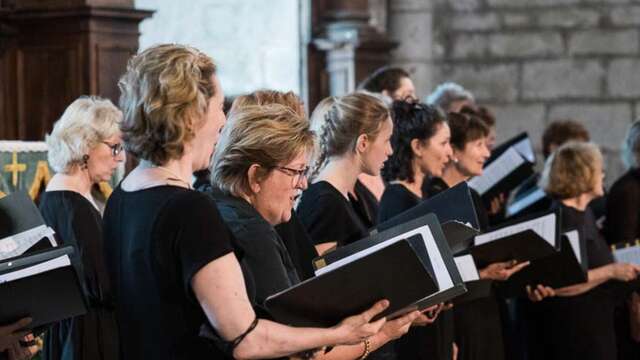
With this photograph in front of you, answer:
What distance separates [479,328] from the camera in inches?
193

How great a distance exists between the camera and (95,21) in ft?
17.2

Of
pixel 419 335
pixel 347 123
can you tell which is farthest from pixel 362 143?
pixel 419 335

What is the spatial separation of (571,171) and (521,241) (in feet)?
3.33

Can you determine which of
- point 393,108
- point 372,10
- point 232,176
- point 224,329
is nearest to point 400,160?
point 393,108

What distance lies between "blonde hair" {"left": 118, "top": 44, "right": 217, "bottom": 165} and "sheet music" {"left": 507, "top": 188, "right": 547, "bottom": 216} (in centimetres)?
362

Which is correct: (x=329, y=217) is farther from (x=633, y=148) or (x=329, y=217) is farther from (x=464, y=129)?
(x=633, y=148)

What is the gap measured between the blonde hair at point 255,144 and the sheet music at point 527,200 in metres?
3.31

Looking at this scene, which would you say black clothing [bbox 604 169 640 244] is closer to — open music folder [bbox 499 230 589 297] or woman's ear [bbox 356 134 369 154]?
open music folder [bbox 499 230 589 297]

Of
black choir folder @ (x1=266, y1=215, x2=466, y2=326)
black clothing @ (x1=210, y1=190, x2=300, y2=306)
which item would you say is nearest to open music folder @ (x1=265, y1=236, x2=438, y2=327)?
black choir folder @ (x1=266, y1=215, x2=466, y2=326)

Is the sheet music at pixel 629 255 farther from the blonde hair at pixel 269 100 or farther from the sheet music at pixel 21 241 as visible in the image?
the sheet music at pixel 21 241

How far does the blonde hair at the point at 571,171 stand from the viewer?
18.2ft

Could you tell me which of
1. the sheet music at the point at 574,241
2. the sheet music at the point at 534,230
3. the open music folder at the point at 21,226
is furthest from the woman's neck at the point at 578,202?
the open music folder at the point at 21,226

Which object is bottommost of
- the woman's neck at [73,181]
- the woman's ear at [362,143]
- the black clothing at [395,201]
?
the black clothing at [395,201]

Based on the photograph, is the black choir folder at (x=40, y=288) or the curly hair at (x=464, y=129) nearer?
the black choir folder at (x=40, y=288)
